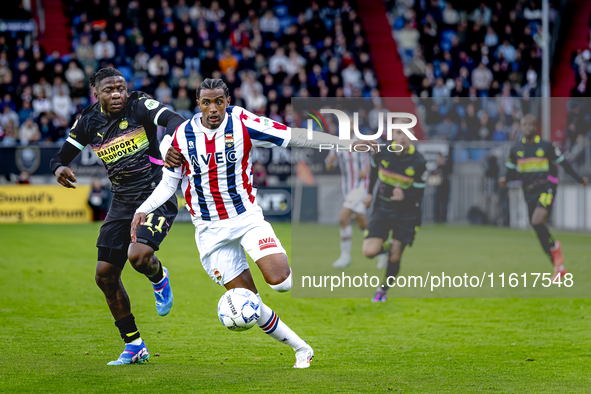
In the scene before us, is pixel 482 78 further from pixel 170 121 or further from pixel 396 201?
pixel 170 121

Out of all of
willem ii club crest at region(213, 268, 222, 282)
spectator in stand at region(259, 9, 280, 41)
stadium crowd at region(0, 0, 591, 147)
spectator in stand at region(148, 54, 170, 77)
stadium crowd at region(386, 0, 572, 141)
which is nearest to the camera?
willem ii club crest at region(213, 268, 222, 282)

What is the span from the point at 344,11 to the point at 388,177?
16494mm

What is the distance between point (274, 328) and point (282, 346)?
1.12 metres

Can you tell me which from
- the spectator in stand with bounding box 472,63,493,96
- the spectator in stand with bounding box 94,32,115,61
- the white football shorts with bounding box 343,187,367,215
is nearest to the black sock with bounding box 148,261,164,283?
the white football shorts with bounding box 343,187,367,215

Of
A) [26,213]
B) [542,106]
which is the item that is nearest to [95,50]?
[26,213]

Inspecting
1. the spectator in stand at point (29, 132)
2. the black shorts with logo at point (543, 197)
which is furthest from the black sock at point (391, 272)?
the spectator in stand at point (29, 132)

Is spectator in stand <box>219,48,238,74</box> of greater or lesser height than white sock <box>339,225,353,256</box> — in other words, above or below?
above

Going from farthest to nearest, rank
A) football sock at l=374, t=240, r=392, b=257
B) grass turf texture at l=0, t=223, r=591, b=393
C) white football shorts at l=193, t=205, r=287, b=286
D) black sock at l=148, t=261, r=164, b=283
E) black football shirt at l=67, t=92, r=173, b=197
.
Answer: football sock at l=374, t=240, r=392, b=257, black sock at l=148, t=261, r=164, b=283, black football shirt at l=67, t=92, r=173, b=197, white football shorts at l=193, t=205, r=287, b=286, grass turf texture at l=0, t=223, r=591, b=393

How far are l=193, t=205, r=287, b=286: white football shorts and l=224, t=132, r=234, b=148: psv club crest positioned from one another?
1.67 feet

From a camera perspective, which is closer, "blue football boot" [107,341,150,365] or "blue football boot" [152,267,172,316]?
"blue football boot" [107,341,150,365]

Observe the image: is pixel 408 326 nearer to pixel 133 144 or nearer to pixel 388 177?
pixel 388 177

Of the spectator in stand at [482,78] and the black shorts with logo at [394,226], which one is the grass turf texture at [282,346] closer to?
the black shorts with logo at [394,226]

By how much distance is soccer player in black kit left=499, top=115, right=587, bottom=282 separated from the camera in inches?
408

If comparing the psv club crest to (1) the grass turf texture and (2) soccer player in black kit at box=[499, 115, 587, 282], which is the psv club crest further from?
(2) soccer player in black kit at box=[499, 115, 587, 282]
